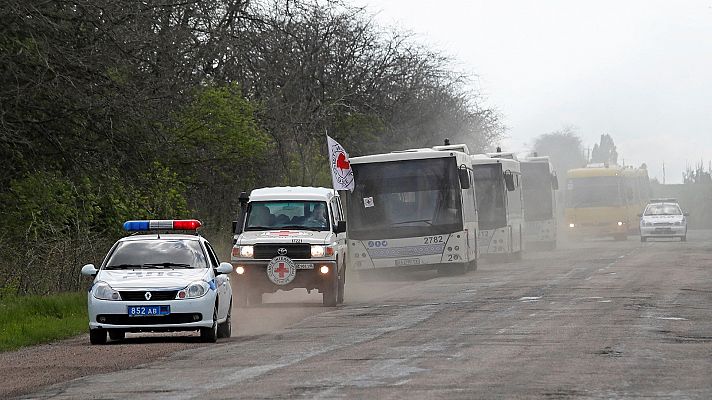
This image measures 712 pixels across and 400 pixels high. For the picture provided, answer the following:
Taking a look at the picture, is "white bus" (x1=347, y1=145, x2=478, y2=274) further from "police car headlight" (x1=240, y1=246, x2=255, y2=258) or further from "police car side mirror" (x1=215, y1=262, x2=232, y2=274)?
"police car side mirror" (x1=215, y1=262, x2=232, y2=274)

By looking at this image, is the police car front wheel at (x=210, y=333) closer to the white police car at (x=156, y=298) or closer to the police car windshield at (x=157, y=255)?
the white police car at (x=156, y=298)

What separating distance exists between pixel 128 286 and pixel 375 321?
421 cm

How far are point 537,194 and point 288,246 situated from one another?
30660mm

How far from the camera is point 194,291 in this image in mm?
19047

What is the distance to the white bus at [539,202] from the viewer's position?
55.8 metres

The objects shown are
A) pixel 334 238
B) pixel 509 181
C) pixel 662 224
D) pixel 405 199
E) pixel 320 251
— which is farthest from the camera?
pixel 662 224

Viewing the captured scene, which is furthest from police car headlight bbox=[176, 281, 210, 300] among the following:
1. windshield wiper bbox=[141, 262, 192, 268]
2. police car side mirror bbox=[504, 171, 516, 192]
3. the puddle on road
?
police car side mirror bbox=[504, 171, 516, 192]

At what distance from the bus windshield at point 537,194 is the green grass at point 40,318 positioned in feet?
105

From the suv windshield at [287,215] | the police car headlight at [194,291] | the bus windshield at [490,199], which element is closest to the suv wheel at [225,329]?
the police car headlight at [194,291]

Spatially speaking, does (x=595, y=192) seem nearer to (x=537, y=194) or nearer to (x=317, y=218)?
(x=537, y=194)

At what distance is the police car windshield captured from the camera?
20109 mm

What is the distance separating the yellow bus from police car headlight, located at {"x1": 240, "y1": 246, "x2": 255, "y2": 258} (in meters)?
41.7

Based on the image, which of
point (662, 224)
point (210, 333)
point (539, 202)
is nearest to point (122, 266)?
point (210, 333)

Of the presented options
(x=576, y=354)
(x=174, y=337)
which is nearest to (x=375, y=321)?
(x=174, y=337)
